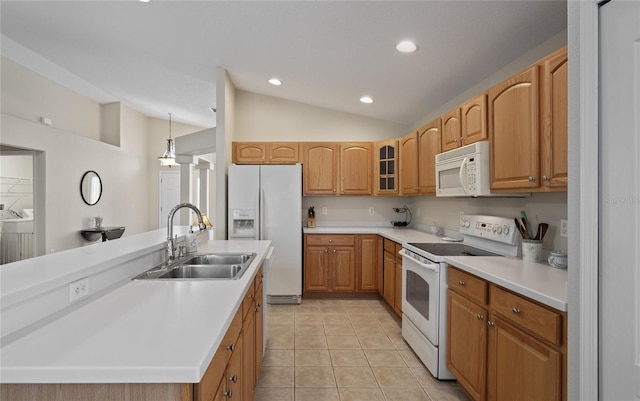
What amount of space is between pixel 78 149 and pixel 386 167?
512 cm

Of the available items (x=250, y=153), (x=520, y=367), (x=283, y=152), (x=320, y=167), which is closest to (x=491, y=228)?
(x=520, y=367)

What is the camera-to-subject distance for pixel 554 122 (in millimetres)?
1646

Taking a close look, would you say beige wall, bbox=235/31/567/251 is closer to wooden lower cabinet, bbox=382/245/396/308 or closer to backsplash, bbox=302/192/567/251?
backsplash, bbox=302/192/567/251

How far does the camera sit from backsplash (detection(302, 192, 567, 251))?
6.70 feet

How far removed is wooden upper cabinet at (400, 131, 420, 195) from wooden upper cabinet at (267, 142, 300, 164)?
4.59 ft

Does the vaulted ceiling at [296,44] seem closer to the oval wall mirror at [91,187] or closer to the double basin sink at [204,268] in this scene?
the oval wall mirror at [91,187]

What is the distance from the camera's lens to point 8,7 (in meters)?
3.06

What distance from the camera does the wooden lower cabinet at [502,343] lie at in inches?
51.6

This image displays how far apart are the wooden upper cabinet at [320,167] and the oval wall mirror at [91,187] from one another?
407cm

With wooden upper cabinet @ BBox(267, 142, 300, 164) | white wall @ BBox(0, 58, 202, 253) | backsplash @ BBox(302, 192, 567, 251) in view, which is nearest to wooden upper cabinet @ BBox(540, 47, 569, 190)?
backsplash @ BBox(302, 192, 567, 251)

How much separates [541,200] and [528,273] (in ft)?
2.28
